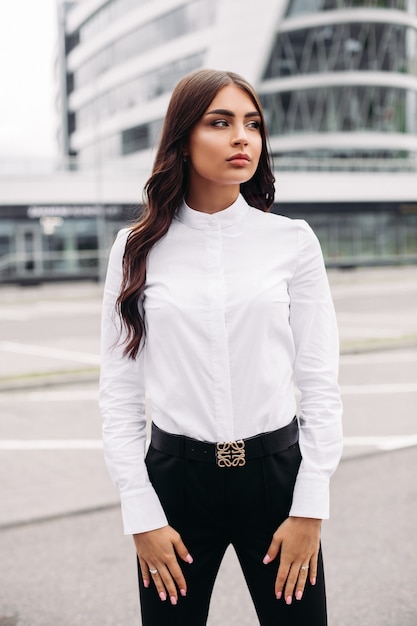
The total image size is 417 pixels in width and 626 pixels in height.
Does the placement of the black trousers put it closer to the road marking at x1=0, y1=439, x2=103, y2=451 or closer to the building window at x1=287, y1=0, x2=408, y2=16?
the road marking at x1=0, y1=439, x2=103, y2=451

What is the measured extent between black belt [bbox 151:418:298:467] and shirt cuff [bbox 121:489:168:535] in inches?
5.3

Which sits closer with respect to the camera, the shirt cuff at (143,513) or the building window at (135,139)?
the shirt cuff at (143,513)

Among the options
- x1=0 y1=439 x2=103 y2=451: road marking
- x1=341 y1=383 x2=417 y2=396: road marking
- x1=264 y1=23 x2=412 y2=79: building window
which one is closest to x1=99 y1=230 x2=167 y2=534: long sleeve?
x1=0 y1=439 x2=103 y2=451: road marking

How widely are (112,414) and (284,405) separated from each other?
48cm

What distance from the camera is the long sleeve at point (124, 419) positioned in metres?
1.97

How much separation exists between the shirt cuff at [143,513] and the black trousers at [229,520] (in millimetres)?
46

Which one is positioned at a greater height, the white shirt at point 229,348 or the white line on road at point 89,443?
the white shirt at point 229,348

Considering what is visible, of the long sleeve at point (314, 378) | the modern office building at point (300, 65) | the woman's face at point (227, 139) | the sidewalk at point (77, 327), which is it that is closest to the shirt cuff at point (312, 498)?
the long sleeve at point (314, 378)

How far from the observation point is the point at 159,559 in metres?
1.98

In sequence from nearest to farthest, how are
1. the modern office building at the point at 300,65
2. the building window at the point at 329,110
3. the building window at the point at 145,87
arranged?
the modern office building at the point at 300,65 → the building window at the point at 145,87 → the building window at the point at 329,110

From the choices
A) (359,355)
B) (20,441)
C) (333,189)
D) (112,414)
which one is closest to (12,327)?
(359,355)

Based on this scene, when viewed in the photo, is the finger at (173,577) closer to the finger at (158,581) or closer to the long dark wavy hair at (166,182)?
the finger at (158,581)

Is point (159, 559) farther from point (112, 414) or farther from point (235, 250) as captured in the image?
point (235, 250)

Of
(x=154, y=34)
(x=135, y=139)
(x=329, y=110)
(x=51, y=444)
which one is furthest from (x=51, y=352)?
(x=154, y=34)
